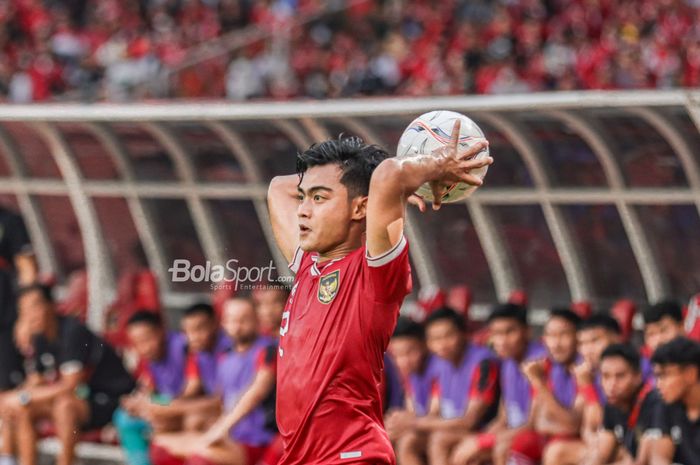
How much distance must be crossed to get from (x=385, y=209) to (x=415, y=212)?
177 inches

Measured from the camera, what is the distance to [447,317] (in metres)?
7.20

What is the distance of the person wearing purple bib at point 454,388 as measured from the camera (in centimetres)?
692

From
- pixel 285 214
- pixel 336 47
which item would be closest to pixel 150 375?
pixel 285 214

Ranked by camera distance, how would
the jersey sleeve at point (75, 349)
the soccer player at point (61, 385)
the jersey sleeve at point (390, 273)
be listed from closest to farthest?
the jersey sleeve at point (390, 273)
the soccer player at point (61, 385)
the jersey sleeve at point (75, 349)

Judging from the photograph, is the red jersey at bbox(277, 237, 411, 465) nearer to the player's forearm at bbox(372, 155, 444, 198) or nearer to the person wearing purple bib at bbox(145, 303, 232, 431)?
the player's forearm at bbox(372, 155, 444, 198)

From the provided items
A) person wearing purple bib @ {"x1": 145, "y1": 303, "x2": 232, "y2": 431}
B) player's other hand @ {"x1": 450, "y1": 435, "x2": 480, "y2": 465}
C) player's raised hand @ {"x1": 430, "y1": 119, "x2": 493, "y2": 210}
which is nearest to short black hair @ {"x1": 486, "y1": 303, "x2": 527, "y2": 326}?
player's other hand @ {"x1": 450, "y1": 435, "x2": 480, "y2": 465}

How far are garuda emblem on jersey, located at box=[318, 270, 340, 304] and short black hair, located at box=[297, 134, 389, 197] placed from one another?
0.25m

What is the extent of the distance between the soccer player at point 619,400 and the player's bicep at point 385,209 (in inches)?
108

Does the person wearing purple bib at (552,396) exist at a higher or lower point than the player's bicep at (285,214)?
lower

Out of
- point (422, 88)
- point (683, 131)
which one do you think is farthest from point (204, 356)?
point (422, 88)

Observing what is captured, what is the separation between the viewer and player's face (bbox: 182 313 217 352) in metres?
7.85

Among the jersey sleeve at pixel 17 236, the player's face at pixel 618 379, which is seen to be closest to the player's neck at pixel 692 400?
the player's face at pixel 618 379

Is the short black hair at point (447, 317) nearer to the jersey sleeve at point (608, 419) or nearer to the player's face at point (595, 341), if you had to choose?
the player's face at point (595, 341)

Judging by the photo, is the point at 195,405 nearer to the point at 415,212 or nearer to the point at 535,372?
the point at 415,212
